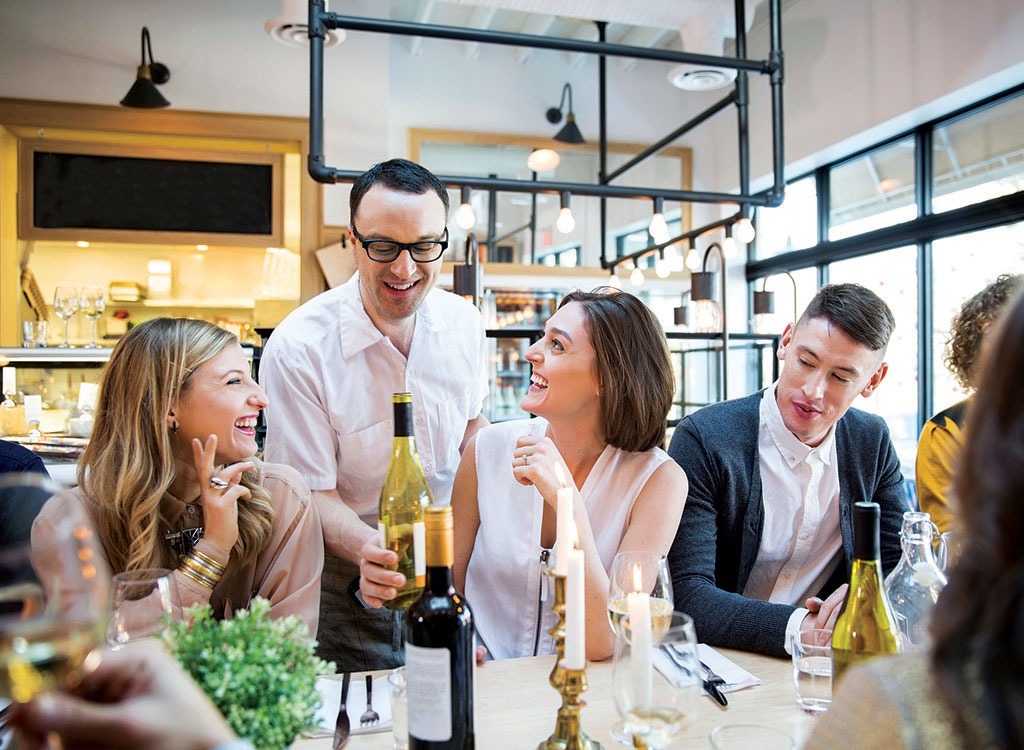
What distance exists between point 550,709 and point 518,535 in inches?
24.3

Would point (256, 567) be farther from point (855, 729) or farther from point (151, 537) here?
point (855, 729)

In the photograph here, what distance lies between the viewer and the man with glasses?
1.97 m

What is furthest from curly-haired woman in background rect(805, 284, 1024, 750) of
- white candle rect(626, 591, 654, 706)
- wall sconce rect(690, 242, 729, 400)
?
wall sconce rect(690, 242, 729, 400)

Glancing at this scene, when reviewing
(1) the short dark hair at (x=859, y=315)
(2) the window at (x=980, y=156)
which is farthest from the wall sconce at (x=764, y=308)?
(1) the short dark hair at (x=859, y=315)

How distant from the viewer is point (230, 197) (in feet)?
18.4

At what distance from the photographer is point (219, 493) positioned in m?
1.49

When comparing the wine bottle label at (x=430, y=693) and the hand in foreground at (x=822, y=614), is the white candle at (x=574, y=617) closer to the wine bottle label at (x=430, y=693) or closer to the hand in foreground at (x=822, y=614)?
the wine bottle label at (x=430, y=693)

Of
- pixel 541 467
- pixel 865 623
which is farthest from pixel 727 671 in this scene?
pixel 541 467

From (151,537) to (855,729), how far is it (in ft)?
4.34

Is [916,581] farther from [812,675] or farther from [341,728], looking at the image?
[341,728]

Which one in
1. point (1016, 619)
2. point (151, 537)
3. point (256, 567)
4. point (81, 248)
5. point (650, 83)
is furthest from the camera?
point (650, 83)

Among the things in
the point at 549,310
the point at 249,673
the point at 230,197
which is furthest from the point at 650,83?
the point at 249,673

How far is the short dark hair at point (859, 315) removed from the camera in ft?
6.19

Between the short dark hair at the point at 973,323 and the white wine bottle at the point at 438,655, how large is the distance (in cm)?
186
